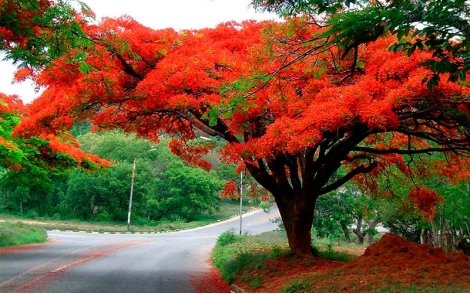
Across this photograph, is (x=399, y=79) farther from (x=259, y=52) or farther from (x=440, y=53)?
(x=440, y=53)

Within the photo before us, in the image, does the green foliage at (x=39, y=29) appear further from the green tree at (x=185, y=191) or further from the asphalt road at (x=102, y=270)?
the green tree at (x=185, y=191)

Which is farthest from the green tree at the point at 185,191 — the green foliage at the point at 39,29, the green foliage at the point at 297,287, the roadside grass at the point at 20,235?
the green foliage at the point at 39,29

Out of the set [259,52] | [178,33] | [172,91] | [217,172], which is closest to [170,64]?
[172,91]

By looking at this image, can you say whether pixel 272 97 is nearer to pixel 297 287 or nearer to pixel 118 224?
pixel 297 287

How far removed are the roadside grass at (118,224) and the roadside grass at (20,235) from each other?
296 inches

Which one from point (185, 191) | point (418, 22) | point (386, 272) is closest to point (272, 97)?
point (386, 272)

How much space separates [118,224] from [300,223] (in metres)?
39.3

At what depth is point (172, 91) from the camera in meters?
12.5

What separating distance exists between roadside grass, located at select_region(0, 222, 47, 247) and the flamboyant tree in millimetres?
12200

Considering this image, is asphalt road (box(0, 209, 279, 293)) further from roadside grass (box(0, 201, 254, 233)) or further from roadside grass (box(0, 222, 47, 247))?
roadside grass (box(0, 201, 254, 233))

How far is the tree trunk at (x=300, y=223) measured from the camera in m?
13.6

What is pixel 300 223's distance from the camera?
44.8 ft

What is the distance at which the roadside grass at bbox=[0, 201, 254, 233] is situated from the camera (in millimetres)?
41734

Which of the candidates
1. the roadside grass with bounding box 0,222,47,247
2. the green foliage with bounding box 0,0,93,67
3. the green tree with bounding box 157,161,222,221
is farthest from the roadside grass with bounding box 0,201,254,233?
the green foliage with bounding box 0,0,93,67
